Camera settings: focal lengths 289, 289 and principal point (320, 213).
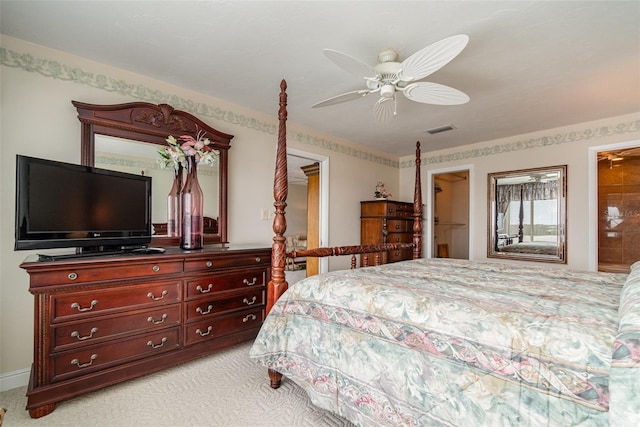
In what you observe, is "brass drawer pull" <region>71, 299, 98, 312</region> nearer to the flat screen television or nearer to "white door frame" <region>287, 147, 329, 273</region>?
the flat screen television

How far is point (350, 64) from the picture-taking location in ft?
5.94

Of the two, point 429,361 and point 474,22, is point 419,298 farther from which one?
point 474,22

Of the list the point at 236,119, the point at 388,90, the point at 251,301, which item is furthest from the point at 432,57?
the point at 251,301

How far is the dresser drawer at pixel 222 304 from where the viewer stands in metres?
2.28

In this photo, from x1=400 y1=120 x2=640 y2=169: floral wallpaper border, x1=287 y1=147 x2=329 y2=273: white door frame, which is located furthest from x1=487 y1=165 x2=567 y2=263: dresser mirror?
x1=287 y1=147 x2=329 y2=273: white door frame

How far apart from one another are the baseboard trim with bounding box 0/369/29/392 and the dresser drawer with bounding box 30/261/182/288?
3.07ft

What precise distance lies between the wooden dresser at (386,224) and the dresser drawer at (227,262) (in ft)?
6.53

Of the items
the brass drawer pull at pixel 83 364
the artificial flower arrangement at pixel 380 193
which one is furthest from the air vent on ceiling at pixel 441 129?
the brass drawer pull at pixel 83 364

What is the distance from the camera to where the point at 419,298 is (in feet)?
4.36

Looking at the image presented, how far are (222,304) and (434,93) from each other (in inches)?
92.8

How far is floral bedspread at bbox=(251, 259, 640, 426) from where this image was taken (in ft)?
2.97

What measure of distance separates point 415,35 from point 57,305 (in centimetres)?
284

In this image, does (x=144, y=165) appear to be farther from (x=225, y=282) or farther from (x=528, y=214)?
(x=528, y=214)

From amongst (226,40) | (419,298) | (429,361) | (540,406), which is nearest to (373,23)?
(226,40)
